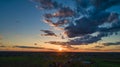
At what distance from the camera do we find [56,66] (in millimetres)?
35719

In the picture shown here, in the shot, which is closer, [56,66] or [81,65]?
[56,66]

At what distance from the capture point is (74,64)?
38656 mm

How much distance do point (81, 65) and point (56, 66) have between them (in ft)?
17.8

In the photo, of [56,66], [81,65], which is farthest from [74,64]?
[56,66]

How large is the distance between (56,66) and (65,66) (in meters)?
1.64

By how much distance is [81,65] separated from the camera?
38.6m

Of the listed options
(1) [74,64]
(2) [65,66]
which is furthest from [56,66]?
(1) [74,64]

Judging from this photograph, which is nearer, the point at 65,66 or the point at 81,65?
the point at 65,66

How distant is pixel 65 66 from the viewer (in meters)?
36.2

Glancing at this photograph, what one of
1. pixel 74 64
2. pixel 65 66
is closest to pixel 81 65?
pixel 74 64

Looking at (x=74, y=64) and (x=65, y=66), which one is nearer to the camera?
(x=65, y=66)

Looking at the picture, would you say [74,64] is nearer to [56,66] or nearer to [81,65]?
[81,65]

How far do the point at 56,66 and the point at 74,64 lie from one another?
14.5 ft

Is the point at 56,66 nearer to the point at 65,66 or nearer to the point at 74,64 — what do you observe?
the point at 65,66
